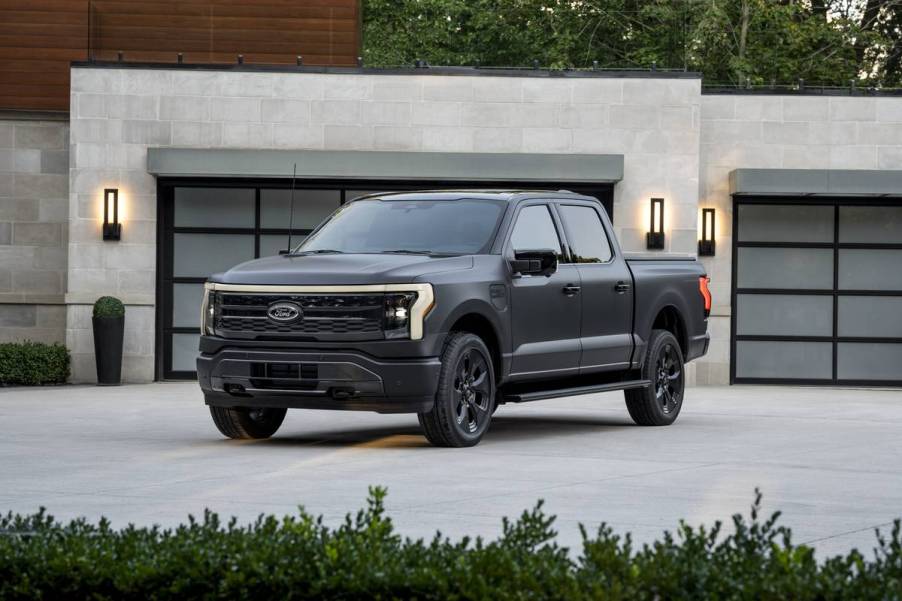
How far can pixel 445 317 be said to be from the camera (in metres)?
11.6

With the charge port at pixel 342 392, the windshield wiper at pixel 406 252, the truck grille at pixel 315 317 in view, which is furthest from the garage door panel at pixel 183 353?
the charge port at pixel 342 392

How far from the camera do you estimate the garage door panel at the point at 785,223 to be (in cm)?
2325

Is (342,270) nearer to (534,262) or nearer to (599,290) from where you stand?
(534,262)

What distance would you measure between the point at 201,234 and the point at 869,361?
989 centimetres

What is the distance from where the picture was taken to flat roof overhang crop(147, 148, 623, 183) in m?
21.8

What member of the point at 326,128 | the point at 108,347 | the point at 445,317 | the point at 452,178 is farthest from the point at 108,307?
the point at 445,317

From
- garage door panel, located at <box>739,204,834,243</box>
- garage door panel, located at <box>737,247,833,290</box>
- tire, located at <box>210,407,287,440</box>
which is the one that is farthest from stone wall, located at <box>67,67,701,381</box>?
tire, located at <box>210,407,287,440</box>

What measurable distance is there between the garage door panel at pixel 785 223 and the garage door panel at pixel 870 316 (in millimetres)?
1013

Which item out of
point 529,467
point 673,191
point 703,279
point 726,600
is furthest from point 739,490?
point 673,191

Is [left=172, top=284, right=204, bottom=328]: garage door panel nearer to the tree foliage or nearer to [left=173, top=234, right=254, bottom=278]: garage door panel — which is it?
[left=173, top=234, right=254, bottom=278]: garage door panel

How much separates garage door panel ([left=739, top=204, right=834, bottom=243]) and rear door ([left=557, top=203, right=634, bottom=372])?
9.42 metres

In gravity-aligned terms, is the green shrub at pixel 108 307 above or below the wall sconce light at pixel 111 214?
below

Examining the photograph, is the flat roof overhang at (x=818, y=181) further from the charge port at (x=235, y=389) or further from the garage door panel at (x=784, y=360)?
the charge port at (x=235, y=389)

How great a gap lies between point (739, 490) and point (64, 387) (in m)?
13.4
